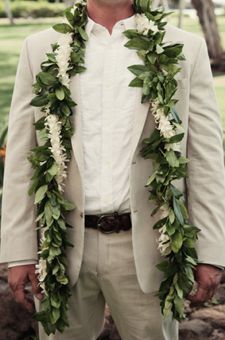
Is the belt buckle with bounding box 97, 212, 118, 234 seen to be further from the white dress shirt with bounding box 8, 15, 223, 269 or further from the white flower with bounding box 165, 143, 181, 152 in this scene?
the white flower with bounding box 165, 143, 181, 152

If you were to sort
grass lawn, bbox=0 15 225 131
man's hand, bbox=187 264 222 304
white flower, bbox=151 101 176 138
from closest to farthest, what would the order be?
white flower, bbox=151 101 176 138 < man's hand, bbox=187 264 222 304 < grass lawn, bbox=0 15 225 131

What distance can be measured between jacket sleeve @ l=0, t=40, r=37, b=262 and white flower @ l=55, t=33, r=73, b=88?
0.39 feet

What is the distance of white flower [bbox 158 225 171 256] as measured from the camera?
261cm

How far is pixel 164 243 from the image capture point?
263 cm

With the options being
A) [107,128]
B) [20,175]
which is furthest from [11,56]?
[107,128]

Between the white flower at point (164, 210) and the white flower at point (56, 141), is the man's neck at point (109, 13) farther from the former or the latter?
the white flower at point (164, 210)

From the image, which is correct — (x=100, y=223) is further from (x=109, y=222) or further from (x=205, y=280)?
(x=205, y=280)

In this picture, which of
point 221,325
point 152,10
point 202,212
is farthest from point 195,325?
point 152,10

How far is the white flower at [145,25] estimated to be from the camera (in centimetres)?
262

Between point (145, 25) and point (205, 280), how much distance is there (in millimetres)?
940

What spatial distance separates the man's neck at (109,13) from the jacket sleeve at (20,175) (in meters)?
0.28

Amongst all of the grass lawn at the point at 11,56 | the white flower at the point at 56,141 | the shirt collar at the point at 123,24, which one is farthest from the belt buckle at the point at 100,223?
the grass lawn at the point at 11,56

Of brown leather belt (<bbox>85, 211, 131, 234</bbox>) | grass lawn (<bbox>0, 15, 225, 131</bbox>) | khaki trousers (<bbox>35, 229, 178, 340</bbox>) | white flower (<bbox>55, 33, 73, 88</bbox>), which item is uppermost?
white flower (<bbox>55, 33, 73, 88</bbox>)

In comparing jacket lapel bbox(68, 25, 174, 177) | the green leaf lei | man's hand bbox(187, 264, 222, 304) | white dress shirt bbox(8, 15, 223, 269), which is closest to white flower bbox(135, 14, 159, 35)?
the green leaf lei
